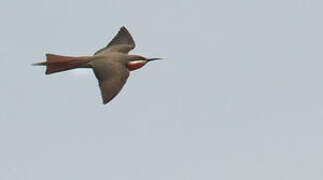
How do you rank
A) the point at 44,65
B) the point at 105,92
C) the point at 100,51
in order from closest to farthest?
the point at 105,92
the point at 44,65
the point at 100,51

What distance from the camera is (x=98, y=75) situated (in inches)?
1655

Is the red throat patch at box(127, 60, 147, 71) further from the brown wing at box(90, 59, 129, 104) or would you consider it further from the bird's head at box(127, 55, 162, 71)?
the brown wing at box(90, 59, 129, 104)

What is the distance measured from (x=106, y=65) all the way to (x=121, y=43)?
25.6ft

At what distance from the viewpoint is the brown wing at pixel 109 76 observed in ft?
131

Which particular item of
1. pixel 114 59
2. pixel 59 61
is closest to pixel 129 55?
pixel 114 59

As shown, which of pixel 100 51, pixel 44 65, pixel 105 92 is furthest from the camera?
pixel 100 51

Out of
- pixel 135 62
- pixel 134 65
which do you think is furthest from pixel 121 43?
pixel 134 65

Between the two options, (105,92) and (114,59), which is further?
(114,59)

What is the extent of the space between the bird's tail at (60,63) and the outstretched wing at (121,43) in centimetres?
408

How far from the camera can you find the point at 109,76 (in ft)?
137

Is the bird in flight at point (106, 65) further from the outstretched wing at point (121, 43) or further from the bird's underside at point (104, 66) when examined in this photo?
the outstretched wing at point (121, 43)

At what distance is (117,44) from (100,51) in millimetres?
2150

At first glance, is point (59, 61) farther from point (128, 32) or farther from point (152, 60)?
point (128, 32)

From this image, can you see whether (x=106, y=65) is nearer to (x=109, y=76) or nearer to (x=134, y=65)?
(x=109, y=76)
